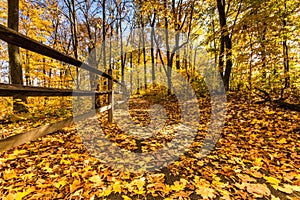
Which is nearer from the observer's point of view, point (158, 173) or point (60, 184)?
point (60, 184)

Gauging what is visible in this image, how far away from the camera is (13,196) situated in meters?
1.33

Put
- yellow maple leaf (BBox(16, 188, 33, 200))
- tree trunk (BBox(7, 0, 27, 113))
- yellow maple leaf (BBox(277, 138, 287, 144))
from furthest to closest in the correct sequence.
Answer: tree trunk (BBox(7, 0, 27, 113)) < yellow maple leaf (BBox(277, 138, 287, 144)) < yellow maple leaf (BBox(16, 188, 33, 200))

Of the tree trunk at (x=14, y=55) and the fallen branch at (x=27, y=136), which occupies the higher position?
the tree trunk at (x=14, y=55)

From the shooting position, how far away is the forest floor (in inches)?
57.7

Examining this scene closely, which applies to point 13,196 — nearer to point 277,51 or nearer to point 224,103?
point 224,103

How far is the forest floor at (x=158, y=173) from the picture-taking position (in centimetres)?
147

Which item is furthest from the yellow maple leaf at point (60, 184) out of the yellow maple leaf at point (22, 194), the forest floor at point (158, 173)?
the yellow maple leaf at point (22, 194)

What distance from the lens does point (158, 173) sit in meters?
1.80

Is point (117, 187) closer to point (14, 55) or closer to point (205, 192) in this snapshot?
point (205, 192)

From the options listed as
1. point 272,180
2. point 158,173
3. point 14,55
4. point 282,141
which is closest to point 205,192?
point 158,173

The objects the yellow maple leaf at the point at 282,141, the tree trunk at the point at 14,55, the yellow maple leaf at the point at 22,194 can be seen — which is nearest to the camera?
the yellow maple leaf at the point at 22,194

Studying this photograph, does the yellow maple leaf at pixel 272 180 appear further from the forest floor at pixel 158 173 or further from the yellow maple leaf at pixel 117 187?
the yellow maple leaf at pixel 117 187

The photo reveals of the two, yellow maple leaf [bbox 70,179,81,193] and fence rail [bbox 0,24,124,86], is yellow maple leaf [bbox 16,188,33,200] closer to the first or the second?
yellow maple leaf [bbox 70,179,81,193]

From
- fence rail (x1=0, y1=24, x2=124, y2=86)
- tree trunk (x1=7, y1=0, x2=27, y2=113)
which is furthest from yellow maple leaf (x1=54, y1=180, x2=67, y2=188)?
tree trunk (x1=7, y1=0, x2=27, y2=113)
